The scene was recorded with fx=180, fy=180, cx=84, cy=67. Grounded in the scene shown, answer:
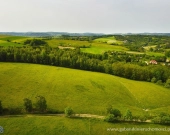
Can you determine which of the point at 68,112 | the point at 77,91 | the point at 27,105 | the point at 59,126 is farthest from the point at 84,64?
the point at 59,126

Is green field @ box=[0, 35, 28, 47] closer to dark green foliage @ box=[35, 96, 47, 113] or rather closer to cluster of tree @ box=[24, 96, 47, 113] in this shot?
cluster of tree @ box=[24, 96, 47, 113]

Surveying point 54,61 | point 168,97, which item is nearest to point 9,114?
point 54,61

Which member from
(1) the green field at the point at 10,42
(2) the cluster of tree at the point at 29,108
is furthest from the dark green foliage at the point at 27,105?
(1) the green field at the point at 10,42

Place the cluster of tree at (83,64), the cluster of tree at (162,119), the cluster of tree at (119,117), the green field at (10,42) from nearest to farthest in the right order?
1. the cluster of tree at (119,117)
2. the cluster of tree at (162,119)
3. the cluster of tree at (83,64)
4. the green field at (10,42)

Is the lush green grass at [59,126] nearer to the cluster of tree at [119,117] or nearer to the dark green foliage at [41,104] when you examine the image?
the cluster of tree at [119,117]

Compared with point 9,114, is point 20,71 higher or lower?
higher

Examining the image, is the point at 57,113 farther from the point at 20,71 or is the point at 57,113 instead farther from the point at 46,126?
the point at 20,71

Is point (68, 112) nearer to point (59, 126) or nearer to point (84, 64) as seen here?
point (59, 126)
